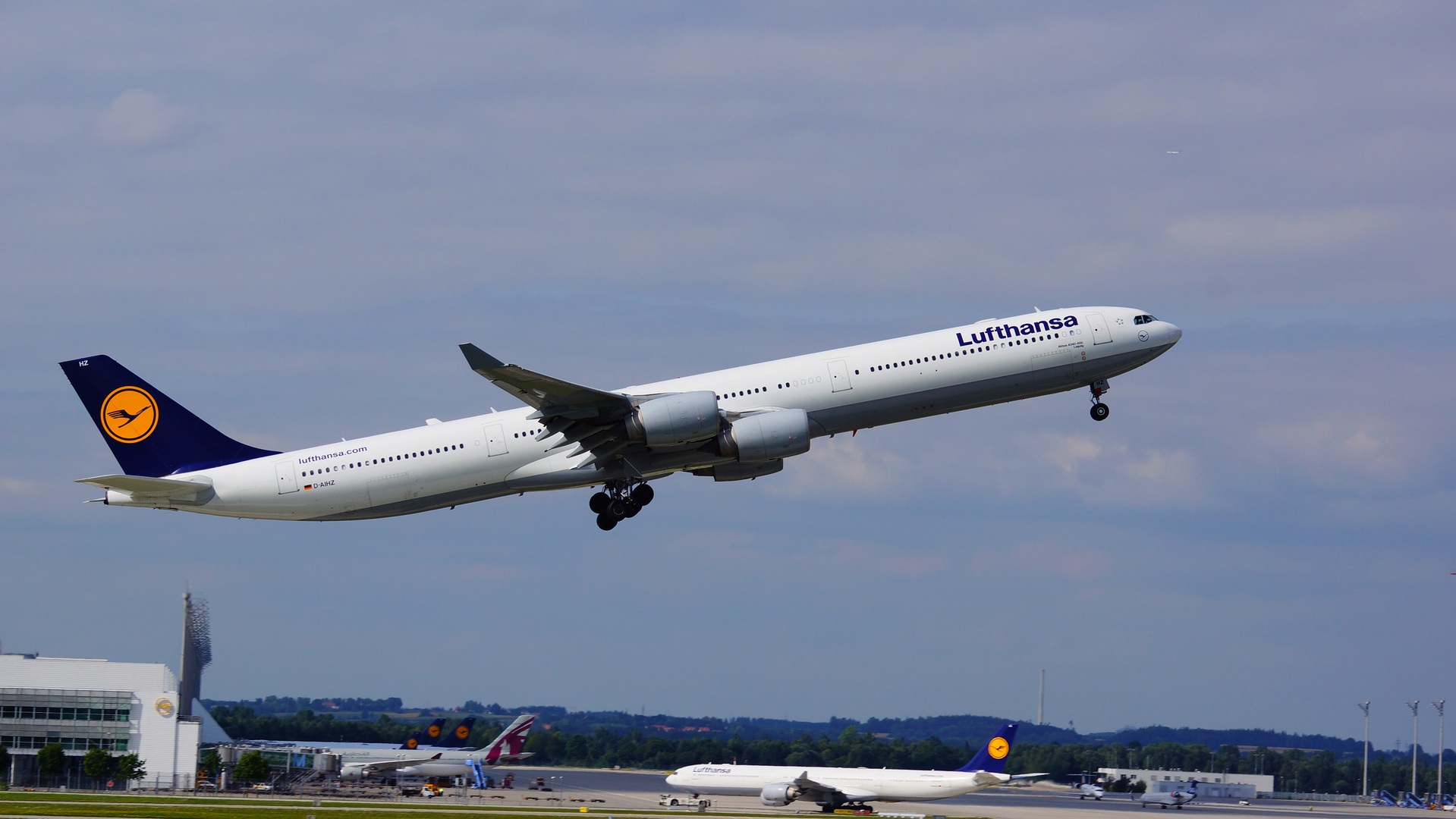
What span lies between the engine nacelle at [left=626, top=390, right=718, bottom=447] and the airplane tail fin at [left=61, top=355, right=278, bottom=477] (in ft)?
53.5

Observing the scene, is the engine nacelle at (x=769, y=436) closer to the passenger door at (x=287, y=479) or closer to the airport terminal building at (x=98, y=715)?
the passenger door at (x=287, y=479)

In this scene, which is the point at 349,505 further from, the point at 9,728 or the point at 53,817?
the point at 9,728

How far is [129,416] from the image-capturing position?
57.8 meters

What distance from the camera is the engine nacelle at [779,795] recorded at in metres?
77.4

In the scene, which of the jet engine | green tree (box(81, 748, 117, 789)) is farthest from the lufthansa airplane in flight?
green tree (box(81, 748, 117, 789))

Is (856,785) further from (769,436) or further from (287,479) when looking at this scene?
(287,479)

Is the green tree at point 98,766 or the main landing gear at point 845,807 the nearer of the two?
the main landing gear at point 845,807

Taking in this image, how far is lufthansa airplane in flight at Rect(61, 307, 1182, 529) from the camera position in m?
52.8

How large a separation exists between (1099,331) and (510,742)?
213ft

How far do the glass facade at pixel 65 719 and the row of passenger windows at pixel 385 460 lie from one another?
4872cm

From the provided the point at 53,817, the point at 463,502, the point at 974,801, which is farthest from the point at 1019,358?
the point at 974,801

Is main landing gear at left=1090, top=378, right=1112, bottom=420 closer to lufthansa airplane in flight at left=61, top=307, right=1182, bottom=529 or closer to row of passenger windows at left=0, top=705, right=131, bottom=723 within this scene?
lufthansa airplane in flight at left=61, top=307, right=1182, bottom=529

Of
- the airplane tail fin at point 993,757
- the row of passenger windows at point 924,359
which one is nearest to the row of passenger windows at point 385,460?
the row of passenger windows at point 924,359

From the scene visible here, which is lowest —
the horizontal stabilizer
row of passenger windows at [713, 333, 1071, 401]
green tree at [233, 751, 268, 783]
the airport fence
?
the airport fence
